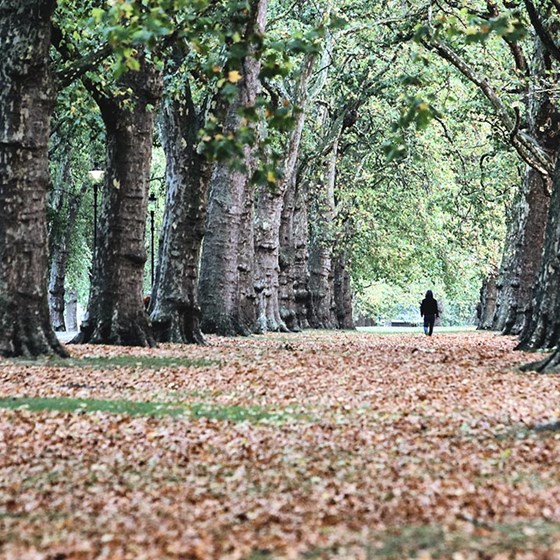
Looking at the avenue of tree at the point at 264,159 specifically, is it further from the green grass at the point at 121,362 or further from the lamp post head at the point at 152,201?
the lamp post head at the point at 152,201

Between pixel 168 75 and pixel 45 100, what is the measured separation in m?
7.13

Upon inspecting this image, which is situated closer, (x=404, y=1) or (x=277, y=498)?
(x=277, y=498)

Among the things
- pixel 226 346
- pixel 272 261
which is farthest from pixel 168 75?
pixel 272 261

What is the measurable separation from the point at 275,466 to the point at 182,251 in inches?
640

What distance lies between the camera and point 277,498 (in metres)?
7.89

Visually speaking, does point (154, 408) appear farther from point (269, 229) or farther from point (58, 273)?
point (58, 273)

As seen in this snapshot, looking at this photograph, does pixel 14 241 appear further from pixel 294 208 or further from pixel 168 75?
pixel 294 208

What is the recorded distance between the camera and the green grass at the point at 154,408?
12055 mm

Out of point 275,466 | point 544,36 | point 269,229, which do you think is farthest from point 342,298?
point 275,466

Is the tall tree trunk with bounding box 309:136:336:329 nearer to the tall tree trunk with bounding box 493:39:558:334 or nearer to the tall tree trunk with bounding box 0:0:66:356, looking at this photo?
the tall tree trunk with bounding box 493:39:558:334

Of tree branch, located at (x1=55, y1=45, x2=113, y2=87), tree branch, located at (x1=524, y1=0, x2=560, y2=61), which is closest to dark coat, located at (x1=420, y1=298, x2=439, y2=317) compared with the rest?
tree branch, located at (x1=524, y1=0, x2=560, y2=61)

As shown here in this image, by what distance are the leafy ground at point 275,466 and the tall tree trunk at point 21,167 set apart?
51.3 inches

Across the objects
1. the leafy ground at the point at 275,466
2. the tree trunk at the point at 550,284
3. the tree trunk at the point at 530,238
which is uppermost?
the tree trunk at the point at 530,238

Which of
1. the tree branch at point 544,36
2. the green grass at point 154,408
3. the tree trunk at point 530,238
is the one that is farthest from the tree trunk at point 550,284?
the tree trunk at point 530,238
